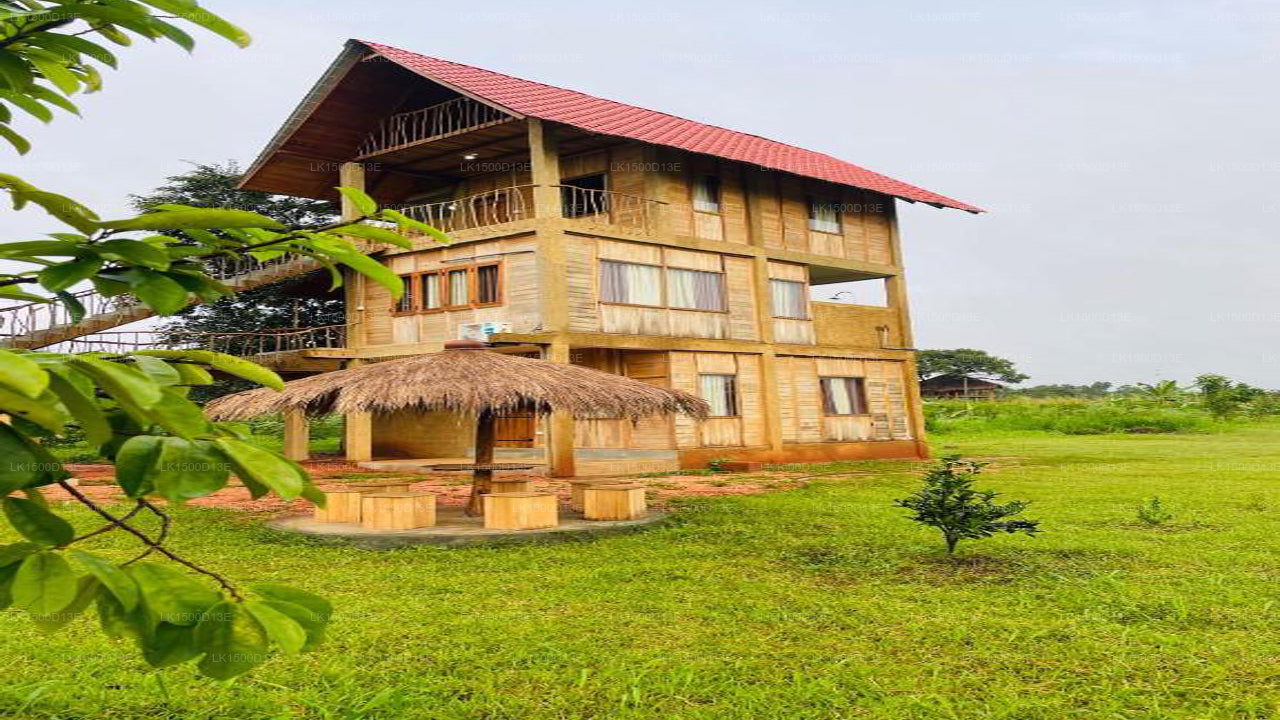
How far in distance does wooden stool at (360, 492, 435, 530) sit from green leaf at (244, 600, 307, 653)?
7.55m

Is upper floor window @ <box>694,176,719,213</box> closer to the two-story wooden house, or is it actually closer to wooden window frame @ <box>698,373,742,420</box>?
the two-story wooden house

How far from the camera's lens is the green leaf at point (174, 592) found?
1058mm

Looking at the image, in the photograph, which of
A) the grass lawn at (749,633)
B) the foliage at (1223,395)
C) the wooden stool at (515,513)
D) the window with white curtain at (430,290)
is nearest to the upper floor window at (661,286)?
the window with white curtain at (430,290)

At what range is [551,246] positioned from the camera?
1599 cm

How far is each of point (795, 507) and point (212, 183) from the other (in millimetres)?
23501

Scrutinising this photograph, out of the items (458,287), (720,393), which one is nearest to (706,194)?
(720,393)

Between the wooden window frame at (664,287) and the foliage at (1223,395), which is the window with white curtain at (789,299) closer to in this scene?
the wooden window frame at (664,287)

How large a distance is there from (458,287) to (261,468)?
16.8 m

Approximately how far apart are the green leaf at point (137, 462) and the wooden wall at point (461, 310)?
49.9 feet

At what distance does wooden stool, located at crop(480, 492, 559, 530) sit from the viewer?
8359mm

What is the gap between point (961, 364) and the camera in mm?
55438

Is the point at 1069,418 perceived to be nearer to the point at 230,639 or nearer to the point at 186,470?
the point at 230,639

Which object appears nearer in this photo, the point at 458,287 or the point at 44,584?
the point at 44,584

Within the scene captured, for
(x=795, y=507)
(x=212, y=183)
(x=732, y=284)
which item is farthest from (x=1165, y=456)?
(x=212, y=183)
